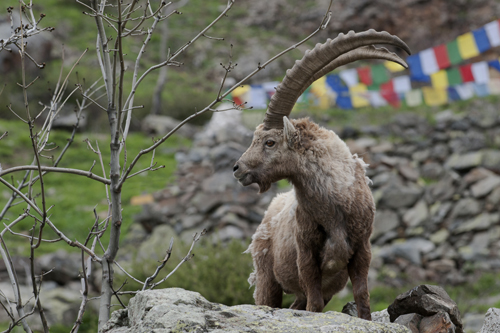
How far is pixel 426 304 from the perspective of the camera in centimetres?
420

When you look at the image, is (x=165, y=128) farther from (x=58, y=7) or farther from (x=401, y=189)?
(x=58, y=7)

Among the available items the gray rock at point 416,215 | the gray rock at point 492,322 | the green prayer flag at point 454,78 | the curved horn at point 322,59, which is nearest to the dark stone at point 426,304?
the gray rock at point 492,322

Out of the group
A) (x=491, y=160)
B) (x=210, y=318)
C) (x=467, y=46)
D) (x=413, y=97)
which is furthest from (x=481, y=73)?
(x=210, y=318)

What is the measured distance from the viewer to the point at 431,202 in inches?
568

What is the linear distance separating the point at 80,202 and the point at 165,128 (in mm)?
5958

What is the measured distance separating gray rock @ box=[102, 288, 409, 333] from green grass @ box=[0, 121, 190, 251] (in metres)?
11.0

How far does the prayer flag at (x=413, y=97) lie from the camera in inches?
749

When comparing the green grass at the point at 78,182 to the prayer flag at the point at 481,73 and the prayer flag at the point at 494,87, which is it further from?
the prayer flag at the point at 494,87

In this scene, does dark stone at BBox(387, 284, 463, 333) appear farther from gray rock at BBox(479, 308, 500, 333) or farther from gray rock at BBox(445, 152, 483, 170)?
gray rock at BBox(445, 152, 483, 170)

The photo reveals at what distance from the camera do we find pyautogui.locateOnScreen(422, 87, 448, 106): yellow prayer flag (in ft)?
62.8

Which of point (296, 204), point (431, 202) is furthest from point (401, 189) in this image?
point (296, 204)

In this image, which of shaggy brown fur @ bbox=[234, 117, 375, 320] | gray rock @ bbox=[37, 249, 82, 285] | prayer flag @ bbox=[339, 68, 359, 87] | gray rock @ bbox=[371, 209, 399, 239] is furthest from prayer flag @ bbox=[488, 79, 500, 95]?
shaggy brown fur @ bbox=[234, 117, 375, 320]

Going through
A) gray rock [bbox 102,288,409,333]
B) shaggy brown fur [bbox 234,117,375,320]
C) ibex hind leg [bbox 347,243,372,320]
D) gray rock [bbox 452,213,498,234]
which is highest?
gray rock [bbox 452,213,498,234]

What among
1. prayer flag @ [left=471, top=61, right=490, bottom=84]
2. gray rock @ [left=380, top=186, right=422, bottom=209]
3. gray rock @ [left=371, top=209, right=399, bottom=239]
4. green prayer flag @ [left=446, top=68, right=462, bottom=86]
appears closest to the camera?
gray rock @ [left=371, top=209, right=399, bottom=239]
